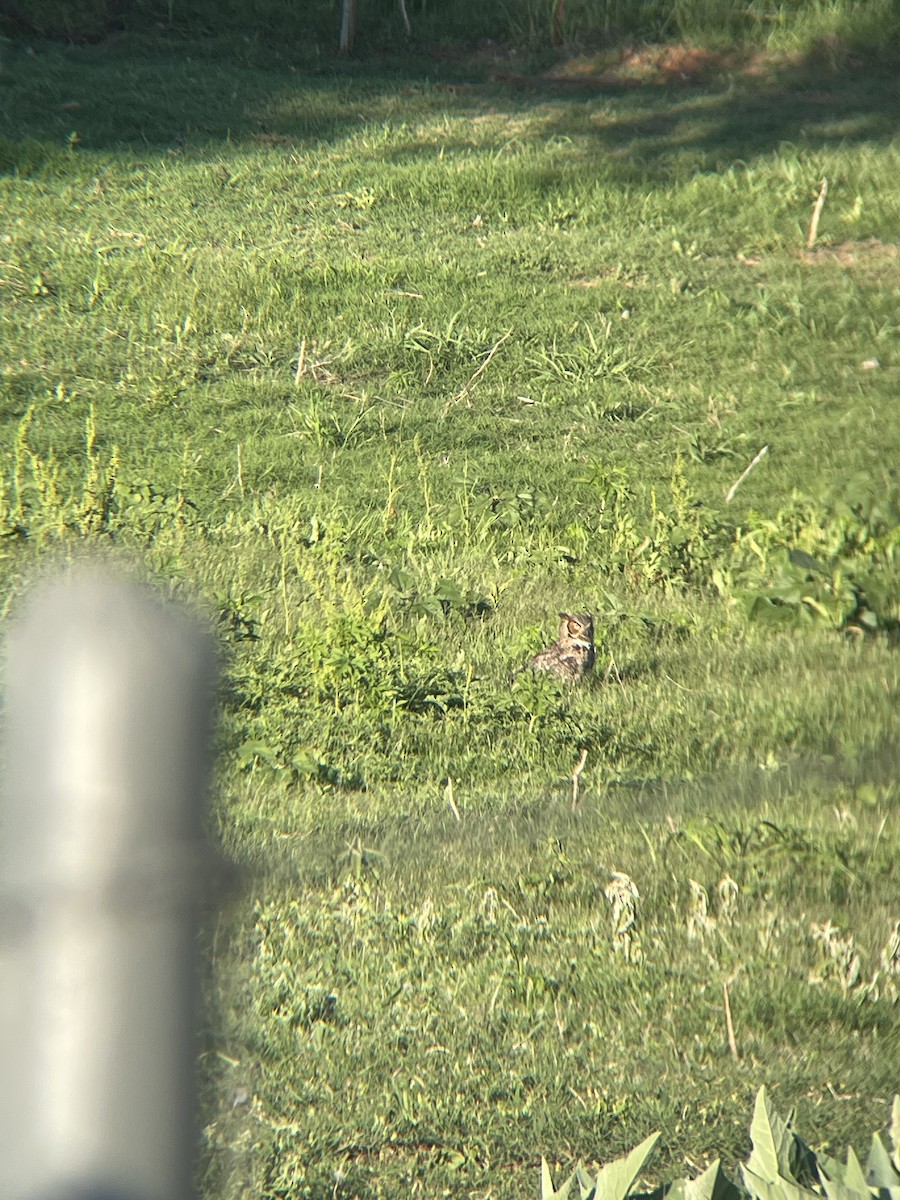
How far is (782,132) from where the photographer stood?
27.5ft

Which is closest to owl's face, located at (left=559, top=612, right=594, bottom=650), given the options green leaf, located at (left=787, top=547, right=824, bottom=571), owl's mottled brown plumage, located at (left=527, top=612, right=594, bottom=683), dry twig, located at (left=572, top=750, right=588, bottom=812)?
owl's mottled brown plumage, located at (left=527, top=612, right=594, bottom=683)

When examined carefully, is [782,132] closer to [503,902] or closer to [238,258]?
[238,258]

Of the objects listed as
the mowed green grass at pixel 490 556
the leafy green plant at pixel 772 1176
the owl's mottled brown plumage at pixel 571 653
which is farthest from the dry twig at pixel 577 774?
the leafy green plant at pixel 772 1176

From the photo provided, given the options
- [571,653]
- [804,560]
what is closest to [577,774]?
[571,653]

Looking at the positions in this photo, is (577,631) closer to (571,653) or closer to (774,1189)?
(571,653)

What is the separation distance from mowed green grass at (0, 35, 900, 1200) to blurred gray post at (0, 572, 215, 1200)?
0.12m

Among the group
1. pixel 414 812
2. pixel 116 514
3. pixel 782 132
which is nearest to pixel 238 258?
pixel 116 514

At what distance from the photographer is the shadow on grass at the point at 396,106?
27.0 ft

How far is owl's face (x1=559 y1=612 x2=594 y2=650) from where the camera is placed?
330 centimetres

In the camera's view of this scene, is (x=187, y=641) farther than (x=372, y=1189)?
No

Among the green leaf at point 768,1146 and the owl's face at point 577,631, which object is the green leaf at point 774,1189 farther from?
the owl's face at point 577,631

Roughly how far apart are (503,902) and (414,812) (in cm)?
37

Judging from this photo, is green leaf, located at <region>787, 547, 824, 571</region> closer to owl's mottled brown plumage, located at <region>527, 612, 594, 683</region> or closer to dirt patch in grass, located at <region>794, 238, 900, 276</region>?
owl's mottled brown plumage, located at <region>527, 612, 594, 683</region>

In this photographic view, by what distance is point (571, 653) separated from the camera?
10.8 feet
